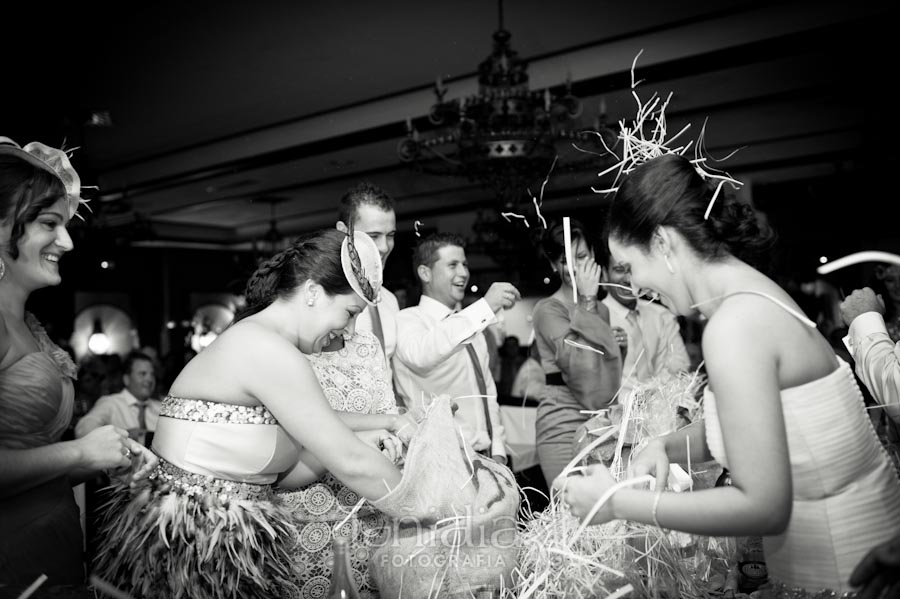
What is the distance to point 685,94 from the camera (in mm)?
6488

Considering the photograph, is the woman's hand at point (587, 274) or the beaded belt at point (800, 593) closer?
the beaded belt at point (800, 593)

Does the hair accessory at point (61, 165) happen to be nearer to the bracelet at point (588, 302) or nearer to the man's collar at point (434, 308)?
the man's collar at point (434, 308)

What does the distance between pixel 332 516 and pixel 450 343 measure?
99cm

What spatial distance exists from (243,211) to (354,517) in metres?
11.3

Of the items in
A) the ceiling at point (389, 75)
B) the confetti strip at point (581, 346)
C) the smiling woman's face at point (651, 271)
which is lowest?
the confetti strip at point (581, 346)

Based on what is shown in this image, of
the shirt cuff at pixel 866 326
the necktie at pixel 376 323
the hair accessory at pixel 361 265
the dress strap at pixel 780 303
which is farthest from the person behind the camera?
the necktie at pixel 376 323

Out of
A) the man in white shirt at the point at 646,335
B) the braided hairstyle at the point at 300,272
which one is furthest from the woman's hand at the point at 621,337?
the braided hairstyle at the point at 300,272

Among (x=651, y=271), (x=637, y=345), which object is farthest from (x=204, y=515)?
(x=637, y=345)

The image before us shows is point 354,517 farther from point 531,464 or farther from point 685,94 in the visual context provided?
point 685,94

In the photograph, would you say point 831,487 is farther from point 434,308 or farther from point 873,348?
point 434,308

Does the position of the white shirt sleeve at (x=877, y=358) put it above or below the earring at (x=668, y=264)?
below

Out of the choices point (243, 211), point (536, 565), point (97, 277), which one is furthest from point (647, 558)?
point (97, 277)

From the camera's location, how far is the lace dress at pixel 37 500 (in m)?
1.78

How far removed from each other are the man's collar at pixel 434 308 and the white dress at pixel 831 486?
6.67 feet
